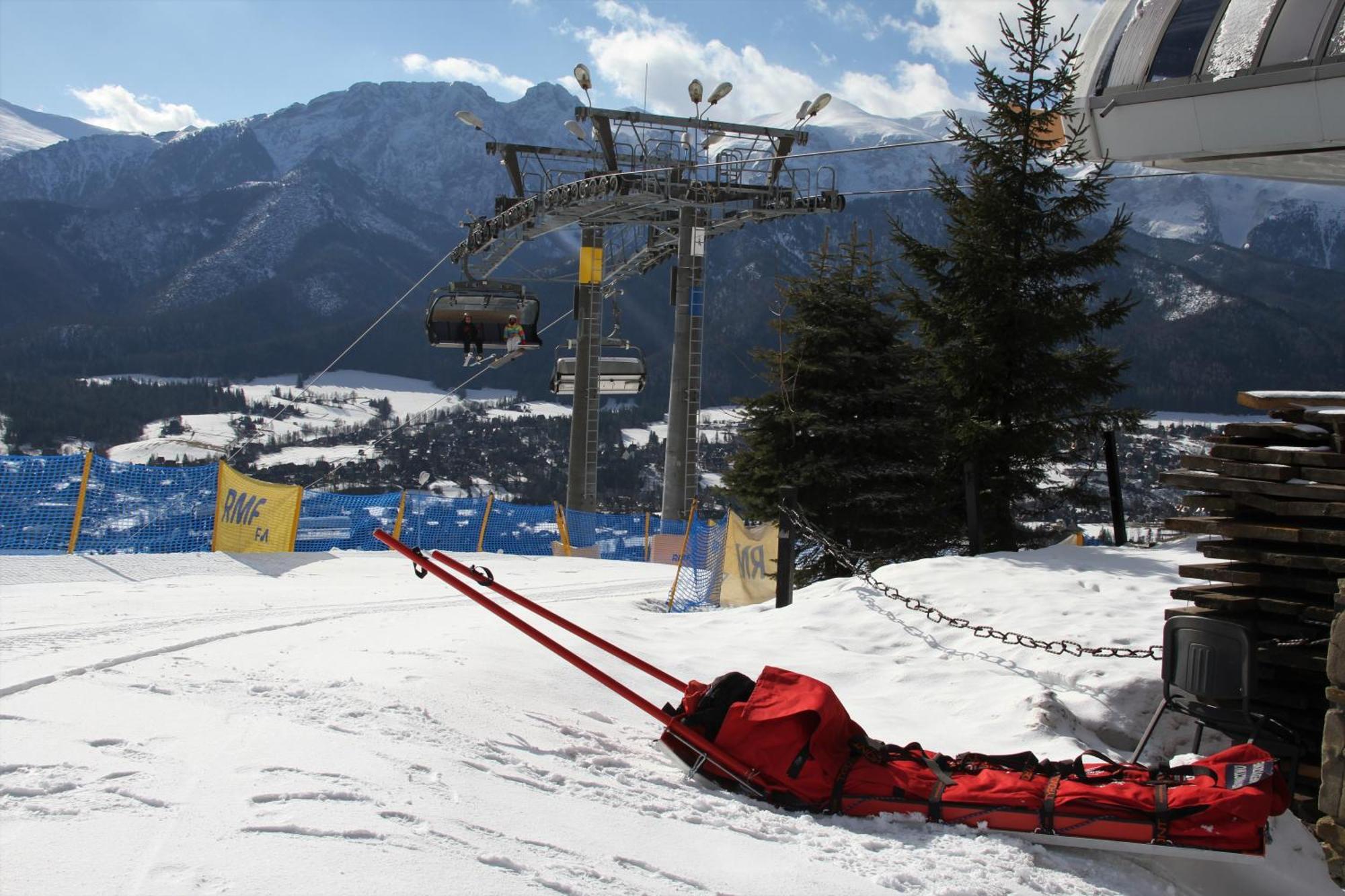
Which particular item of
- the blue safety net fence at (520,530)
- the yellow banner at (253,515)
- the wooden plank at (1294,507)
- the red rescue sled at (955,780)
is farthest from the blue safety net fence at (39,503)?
the wooden plank at (1294,507)

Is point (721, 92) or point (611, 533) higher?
point (721, 92)

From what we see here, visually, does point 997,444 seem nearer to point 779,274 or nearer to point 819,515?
point 819,515

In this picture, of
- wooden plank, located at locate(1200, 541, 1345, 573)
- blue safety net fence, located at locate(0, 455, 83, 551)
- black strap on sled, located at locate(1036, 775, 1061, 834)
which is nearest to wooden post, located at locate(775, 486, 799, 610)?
wooden plank, located at locate(1200, 541, 1345, 573)

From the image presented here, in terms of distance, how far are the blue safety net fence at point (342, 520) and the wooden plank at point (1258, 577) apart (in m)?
15.8

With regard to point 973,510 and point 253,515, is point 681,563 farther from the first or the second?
point 253,515

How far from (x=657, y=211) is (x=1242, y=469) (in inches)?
735

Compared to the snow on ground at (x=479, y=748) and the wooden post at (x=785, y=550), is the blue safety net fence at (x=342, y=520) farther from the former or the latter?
the wooden post at (x=785, y=550)

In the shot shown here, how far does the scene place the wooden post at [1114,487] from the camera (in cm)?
1157

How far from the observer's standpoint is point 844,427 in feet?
50.2

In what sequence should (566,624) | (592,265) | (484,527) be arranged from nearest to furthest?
(566,624), (484,527), (592,265)

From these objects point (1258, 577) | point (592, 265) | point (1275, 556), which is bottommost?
point (1258, 577)

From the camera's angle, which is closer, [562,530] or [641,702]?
[641,702]

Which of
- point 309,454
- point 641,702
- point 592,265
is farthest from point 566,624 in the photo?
point 309,454

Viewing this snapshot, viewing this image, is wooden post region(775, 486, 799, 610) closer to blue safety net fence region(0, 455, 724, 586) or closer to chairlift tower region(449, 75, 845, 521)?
blue safety net fence region(0, 455, 724, 586)
